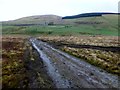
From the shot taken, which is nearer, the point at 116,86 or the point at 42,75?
the point at 116,86

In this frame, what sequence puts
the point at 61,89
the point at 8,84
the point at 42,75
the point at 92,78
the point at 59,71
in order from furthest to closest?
the point at 59,71 < the point at 42,75 < the point at 92,78 < the point at 8,84 < the point at 61,89

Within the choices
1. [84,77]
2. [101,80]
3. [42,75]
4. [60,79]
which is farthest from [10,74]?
[101,80]

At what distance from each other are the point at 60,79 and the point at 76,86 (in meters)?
3.90

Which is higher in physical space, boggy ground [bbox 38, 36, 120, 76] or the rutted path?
the rutted path

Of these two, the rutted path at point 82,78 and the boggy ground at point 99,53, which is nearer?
the rutted path at point 82,78

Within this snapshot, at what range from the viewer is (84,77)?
30.5 meters

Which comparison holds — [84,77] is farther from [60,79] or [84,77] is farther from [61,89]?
[61,89]

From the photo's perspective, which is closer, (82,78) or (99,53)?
(82,78)

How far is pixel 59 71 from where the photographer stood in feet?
115

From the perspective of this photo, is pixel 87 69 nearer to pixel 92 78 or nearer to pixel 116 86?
pixel 92 78

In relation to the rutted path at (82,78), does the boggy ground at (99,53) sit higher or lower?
lower

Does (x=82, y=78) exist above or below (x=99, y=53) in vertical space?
above

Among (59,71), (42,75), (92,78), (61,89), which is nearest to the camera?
(61,89)

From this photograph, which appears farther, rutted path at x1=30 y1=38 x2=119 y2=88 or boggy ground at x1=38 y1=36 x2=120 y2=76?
boggy ground at x1=38 y1=36 x2=120 y2=76
